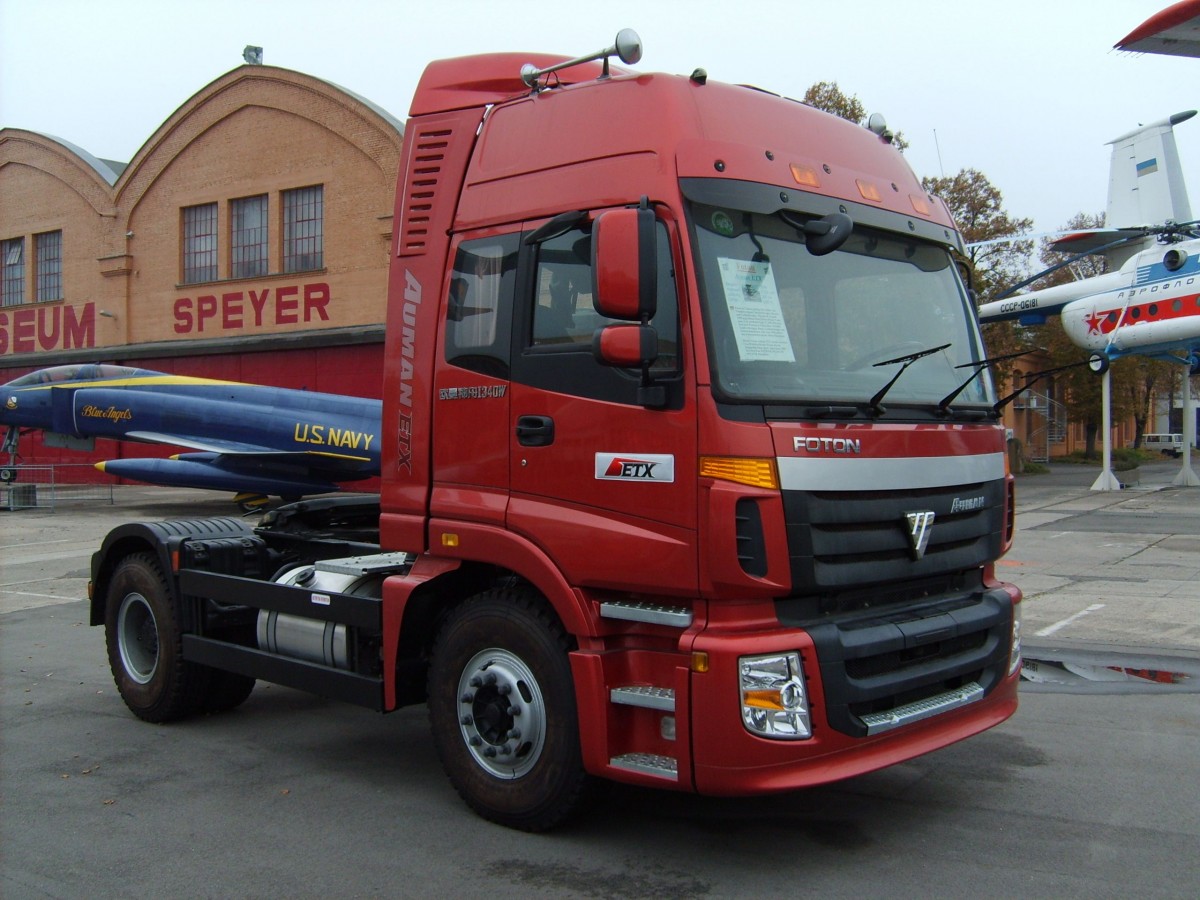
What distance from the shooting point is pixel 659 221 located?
14.2 ft

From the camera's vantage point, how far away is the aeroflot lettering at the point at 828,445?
4.12 meters

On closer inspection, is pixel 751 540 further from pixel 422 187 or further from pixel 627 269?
pixel 422 187

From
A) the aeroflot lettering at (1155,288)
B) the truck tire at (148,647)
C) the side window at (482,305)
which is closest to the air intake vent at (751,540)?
the side window at (482,305)

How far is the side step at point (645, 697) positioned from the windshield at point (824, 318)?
1.20 m

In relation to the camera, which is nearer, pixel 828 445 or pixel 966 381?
pixel 828 445

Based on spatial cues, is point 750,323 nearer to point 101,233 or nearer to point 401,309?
point 401,309

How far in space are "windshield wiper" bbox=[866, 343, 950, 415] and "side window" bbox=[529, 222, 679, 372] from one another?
39.9 inches

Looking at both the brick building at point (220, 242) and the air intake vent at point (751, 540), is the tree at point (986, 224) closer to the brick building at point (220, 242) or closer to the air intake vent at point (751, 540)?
the brick building at point (220, 242)

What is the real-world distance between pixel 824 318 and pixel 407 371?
2.10 m

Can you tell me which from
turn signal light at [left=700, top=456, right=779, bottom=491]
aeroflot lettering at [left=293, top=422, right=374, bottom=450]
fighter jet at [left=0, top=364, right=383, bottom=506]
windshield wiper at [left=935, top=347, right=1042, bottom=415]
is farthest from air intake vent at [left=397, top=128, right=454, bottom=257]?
aeroflot lettering at [left=293, top=422, right=374, bottom=450]

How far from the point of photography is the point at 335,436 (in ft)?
78.4

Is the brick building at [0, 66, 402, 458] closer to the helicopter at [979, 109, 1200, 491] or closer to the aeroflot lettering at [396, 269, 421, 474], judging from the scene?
the helicopter at [979, 109, 1200, 491]

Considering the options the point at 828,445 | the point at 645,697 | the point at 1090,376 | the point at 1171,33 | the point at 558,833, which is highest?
the point at 1171,33

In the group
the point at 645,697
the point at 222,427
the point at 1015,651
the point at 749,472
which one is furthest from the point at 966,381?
the point at 222,427
